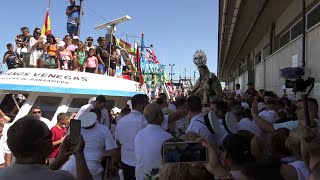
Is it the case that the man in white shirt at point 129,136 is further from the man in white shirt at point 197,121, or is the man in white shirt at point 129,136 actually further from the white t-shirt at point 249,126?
the white t-shirt at point 249,126

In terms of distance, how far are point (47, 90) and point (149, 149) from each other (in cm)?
691

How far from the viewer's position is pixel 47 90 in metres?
10.9

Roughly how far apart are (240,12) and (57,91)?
318 inches

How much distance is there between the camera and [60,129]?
7.15 metres

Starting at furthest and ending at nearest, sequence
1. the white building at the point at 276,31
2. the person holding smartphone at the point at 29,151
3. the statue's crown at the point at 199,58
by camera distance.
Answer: the white building at the point at 276,31 < the statue's crown at the point at 199,58 < the person holding smartphone at the point at 29,151

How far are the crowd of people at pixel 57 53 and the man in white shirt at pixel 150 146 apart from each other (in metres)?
7.95

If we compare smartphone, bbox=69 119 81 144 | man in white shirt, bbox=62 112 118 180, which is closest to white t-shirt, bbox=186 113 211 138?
man in white shirt, bbox=62 112 118 180

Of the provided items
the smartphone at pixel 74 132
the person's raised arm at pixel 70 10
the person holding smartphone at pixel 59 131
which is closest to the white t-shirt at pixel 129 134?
the person holding smartphone at pixel 59 131

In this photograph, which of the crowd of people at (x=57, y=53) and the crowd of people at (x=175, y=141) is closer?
the crowd of people at (x=175, y=141)

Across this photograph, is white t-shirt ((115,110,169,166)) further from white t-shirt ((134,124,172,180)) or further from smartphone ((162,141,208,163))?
smartphone ((162,141,208,163))

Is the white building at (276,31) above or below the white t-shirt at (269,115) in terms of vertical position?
above

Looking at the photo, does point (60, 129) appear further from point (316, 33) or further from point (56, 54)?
point (316, 33)

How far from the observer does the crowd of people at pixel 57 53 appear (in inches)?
477

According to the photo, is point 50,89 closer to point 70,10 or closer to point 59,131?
point 59,131
